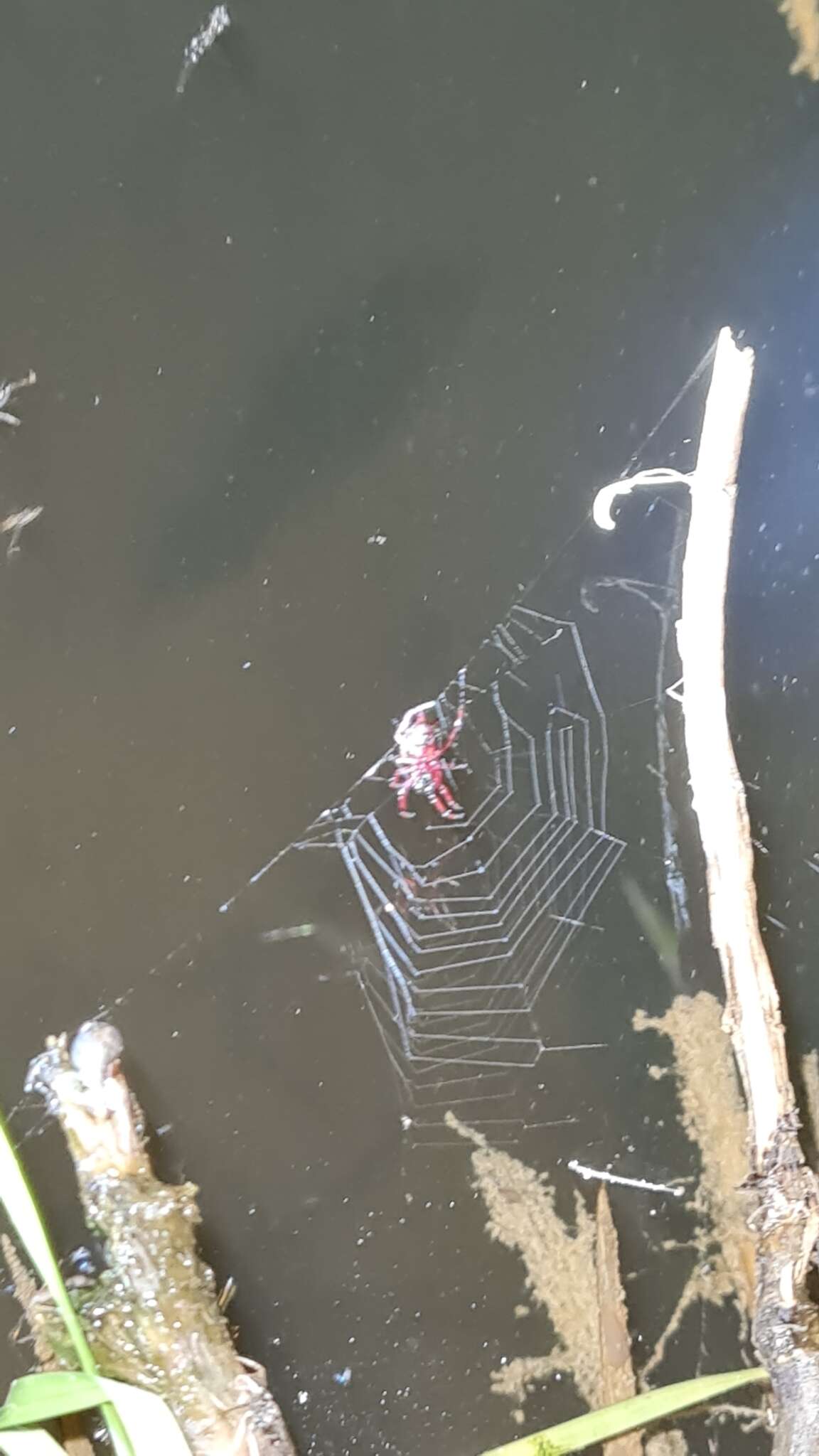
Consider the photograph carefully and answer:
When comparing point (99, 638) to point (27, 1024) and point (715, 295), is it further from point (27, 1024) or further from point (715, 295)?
point (715, 295)

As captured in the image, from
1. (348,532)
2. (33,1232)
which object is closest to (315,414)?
(348,532)

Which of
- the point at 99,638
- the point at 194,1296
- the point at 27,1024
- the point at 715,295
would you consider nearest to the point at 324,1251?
the point at 194,1296

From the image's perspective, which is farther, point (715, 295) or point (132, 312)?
point (715, 295)

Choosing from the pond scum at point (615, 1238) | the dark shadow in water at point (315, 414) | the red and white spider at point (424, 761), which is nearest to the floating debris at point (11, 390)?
the dark shadow in water at point (315, 414)

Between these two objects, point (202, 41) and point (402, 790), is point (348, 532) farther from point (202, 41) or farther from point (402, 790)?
point (202, 41)

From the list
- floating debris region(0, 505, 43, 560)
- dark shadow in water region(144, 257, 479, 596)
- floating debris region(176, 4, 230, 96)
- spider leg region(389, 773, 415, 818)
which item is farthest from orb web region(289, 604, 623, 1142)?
floating debris region(176, 4, 230, 96)

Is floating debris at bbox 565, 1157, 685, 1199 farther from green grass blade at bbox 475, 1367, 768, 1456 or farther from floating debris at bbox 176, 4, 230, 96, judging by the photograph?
floating debris at bbox 176, 4, 230, 96

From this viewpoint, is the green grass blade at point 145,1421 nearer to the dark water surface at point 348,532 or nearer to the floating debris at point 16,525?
the dark water surface at point 348,532
